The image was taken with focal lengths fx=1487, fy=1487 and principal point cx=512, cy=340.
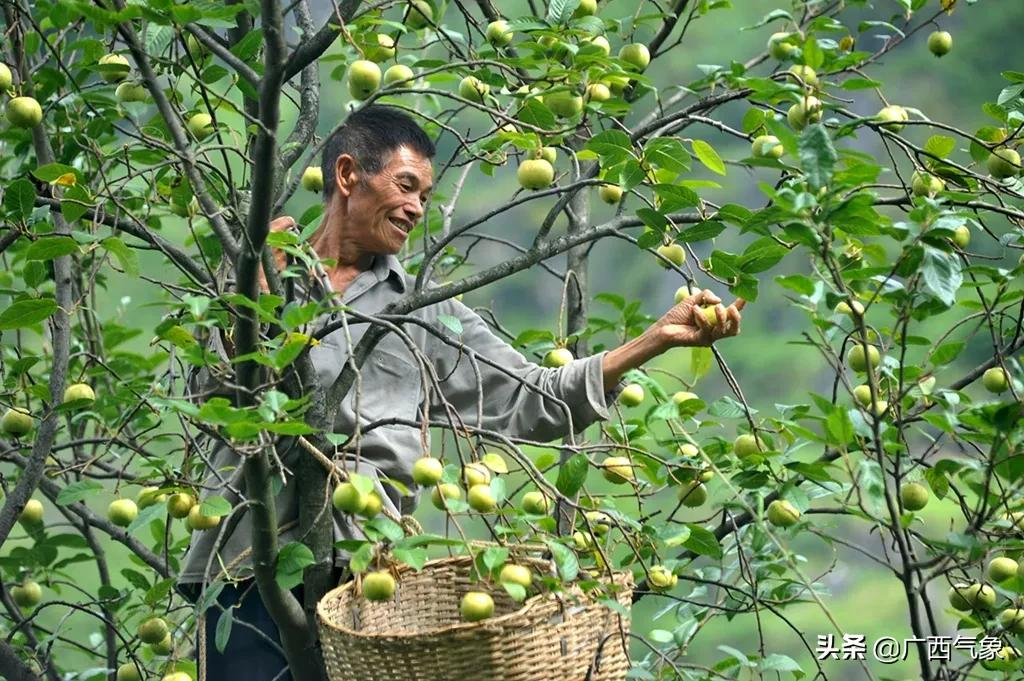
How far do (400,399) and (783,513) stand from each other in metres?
0.63

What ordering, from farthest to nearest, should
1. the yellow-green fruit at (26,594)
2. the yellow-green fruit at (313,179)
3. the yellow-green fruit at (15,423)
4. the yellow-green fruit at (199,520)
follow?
the yellow-green fruit at (26,594)
the yellow-green fruit at (313,179)
the yellow-green fruit at (15,423)
the yellow-green fruit at (199,520)

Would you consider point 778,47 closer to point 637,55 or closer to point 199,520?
point 637,55

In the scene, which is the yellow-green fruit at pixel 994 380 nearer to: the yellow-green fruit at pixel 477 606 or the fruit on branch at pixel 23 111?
the yellow-green fruit at pixel 477 606

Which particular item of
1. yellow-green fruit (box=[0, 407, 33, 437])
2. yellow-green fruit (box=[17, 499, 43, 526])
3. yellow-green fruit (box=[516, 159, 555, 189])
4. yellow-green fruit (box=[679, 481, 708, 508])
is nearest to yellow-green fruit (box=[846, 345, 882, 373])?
yellow-green fruit (box=[679, 481, 708, 508])

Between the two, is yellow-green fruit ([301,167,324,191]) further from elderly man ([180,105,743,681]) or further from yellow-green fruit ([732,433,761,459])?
yellow-green fruit ([732,433,761,459])

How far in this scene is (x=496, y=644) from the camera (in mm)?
1637

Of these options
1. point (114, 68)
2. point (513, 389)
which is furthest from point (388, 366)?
point (114, 68)

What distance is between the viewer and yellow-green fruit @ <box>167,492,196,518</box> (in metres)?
1.86

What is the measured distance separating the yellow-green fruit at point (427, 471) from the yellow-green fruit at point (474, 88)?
660 millimetres

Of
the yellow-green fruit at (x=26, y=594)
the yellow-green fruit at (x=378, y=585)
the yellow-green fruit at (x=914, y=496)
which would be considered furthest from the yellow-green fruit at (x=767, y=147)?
the yellow-green fruit at (x=26, y=594)

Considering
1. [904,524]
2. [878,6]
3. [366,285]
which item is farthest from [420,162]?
[878,6]

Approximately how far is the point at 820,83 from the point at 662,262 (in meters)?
0.35

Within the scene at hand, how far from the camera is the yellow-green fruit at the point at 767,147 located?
1.92 metres

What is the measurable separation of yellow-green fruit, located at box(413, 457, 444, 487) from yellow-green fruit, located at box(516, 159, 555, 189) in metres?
0.58
